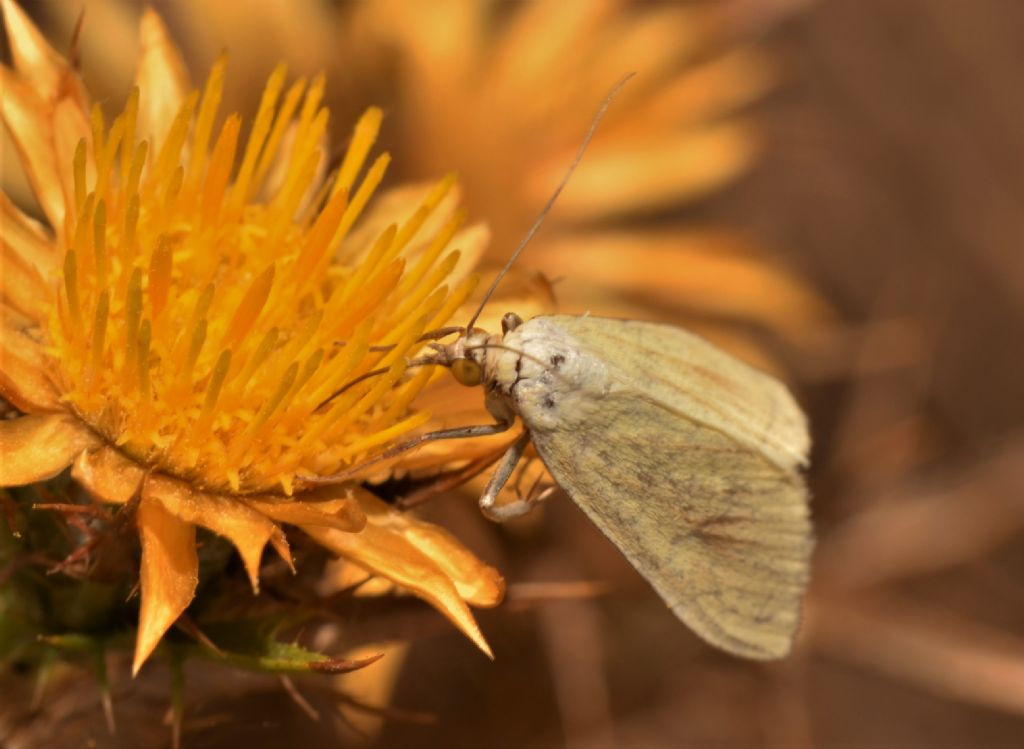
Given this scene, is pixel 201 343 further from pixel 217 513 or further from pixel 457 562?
pixel 457 562

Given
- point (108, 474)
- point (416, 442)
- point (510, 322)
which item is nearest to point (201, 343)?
point (108, 474)

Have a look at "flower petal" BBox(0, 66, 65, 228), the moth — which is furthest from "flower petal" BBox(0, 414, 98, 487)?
the moth

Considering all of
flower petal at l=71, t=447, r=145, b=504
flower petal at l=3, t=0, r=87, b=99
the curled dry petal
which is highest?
flower petal at l=3, t=0, r=87, b=99

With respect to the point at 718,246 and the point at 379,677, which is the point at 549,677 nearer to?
the point at 379,677

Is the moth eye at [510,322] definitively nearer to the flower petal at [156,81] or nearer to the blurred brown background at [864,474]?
the flower petal at [156,81]

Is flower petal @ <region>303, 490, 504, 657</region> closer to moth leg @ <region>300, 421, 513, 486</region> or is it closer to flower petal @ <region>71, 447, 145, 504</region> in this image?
moth leg @ <region>300, 421, 513, 486</region>

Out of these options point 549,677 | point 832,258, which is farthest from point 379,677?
point 832,258
